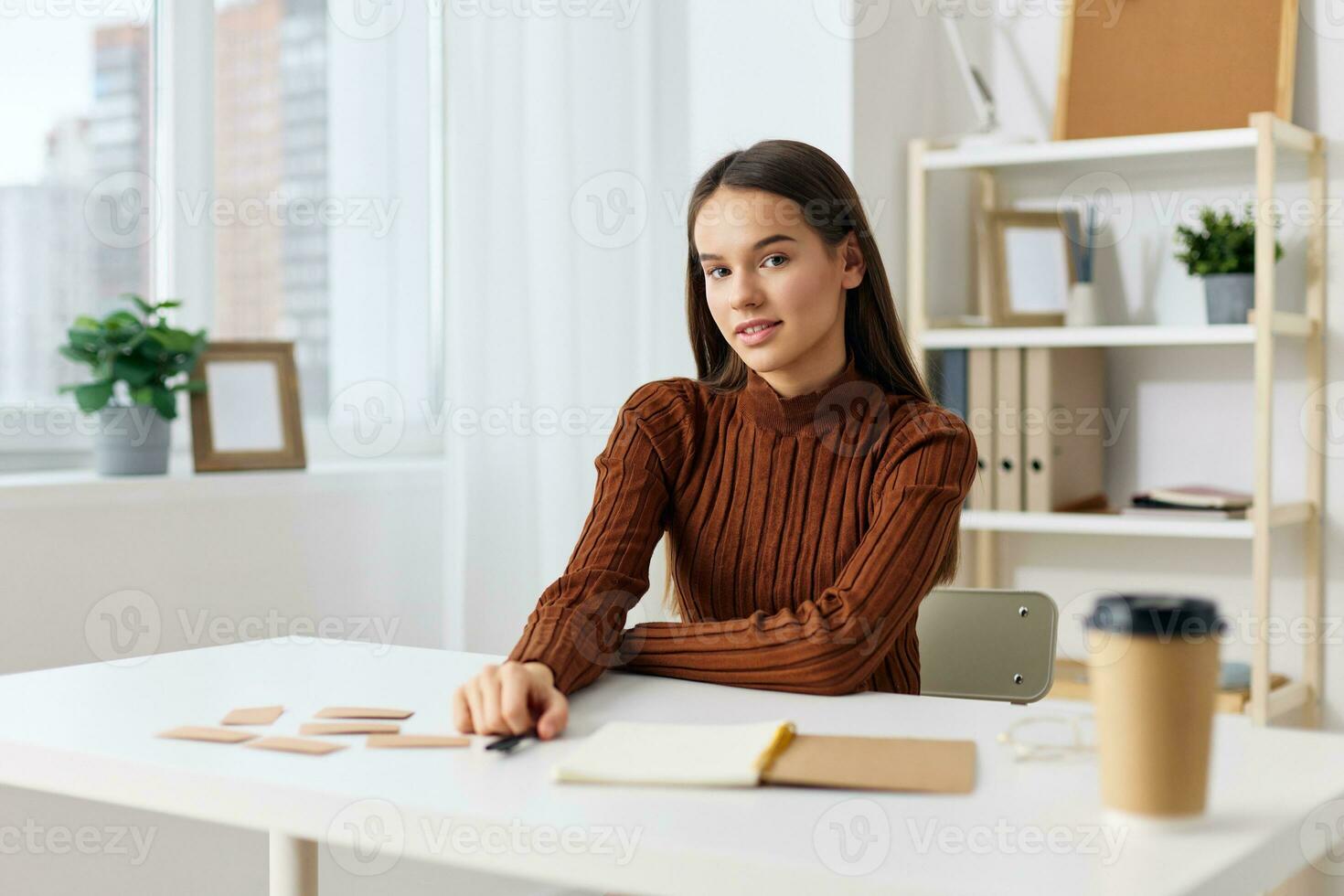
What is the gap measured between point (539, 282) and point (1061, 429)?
1.03 meters

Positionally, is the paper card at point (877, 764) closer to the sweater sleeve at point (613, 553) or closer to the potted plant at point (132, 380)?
the sweater sleeve at point (613, 553)

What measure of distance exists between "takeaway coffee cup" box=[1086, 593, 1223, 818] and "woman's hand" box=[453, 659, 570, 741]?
1.38 feet

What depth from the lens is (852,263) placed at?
1654 millimetres

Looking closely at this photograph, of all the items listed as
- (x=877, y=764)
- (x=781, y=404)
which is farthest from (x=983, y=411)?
(x=877, y=764)

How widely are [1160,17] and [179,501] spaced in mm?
2015

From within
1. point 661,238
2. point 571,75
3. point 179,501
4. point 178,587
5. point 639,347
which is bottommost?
point 178,587

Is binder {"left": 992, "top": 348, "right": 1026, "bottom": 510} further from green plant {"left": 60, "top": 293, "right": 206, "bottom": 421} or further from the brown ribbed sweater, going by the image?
green plant {"left": 60, "top": 293, "right": 206, "bottom": 421}

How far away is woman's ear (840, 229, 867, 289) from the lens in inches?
64.6

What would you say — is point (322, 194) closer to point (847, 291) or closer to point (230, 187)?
point (230, 187)

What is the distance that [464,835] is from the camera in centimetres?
85

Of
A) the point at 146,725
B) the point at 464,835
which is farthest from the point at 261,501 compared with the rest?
the point at 464,835

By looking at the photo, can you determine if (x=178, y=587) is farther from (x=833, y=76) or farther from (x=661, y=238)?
(x=833, y=76)

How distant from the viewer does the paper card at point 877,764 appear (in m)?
0.89

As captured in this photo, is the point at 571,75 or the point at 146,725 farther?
the point at 571,75
